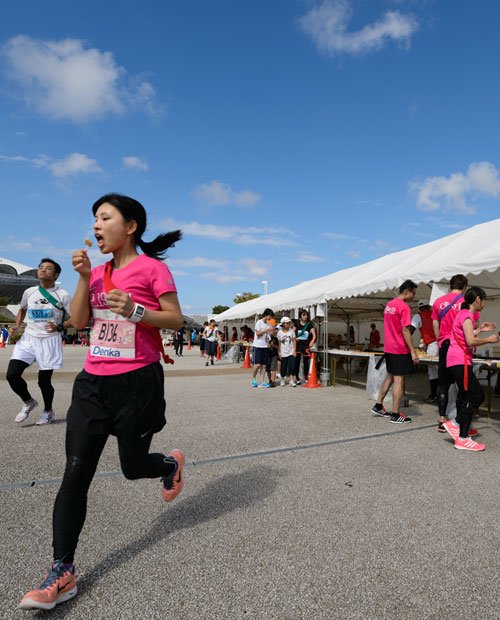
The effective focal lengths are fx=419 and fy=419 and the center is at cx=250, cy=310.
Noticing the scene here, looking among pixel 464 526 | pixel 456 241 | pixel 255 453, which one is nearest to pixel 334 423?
pixel 255 453

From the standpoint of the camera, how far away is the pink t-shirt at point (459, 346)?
4.43 metres

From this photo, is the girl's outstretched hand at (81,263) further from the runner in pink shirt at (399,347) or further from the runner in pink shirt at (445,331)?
the runner in pink shirt at (399,347)

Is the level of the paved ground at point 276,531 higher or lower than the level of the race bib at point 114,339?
lower

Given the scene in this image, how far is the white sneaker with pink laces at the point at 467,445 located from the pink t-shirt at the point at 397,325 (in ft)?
4.94

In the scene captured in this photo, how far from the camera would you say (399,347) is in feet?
18.8

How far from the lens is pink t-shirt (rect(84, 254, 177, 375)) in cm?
204

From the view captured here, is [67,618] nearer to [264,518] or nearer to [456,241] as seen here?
[264,518]

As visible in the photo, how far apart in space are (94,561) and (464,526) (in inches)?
87.5

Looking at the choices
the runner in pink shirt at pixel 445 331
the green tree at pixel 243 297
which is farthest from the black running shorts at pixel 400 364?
the green tree at pixel 243 297

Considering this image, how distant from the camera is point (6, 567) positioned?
2.12 meters

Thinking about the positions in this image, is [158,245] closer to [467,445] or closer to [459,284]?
[467,445]

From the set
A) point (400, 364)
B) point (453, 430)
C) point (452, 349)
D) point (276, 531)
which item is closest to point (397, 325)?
point (400, 364)

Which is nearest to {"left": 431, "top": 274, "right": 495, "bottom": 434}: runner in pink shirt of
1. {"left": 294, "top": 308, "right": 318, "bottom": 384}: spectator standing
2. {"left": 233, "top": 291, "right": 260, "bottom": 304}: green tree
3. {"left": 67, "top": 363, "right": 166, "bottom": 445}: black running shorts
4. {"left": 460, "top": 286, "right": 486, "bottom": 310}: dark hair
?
{"left": 460, "top": 286, "right": 486, "bottom": 310}: dark hair

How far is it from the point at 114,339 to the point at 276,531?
1.54 metres
